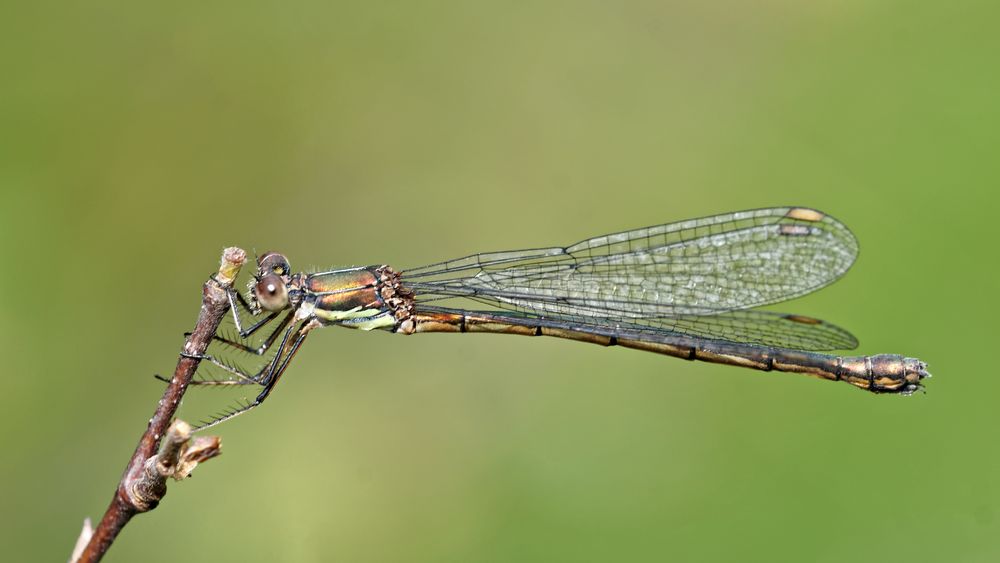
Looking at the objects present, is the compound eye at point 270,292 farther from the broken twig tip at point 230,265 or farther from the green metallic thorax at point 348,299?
the broken twig tip at point 230,265

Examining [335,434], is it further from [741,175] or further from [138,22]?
[138,22]

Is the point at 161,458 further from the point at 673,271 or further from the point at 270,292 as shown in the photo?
the point at 673,271

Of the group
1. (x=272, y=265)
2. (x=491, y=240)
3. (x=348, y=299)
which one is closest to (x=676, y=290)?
(x=348, y=299)

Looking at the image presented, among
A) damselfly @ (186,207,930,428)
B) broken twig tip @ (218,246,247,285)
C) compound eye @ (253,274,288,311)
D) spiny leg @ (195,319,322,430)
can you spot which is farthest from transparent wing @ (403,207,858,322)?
broken twig tip @ (218,246,247,285)

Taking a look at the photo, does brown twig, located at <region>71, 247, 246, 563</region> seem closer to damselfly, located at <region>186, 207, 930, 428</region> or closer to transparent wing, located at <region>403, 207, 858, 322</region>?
damselfly, located at <region>186, 207, 930, 428</region>

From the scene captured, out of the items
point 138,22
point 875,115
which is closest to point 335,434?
point 138,22
